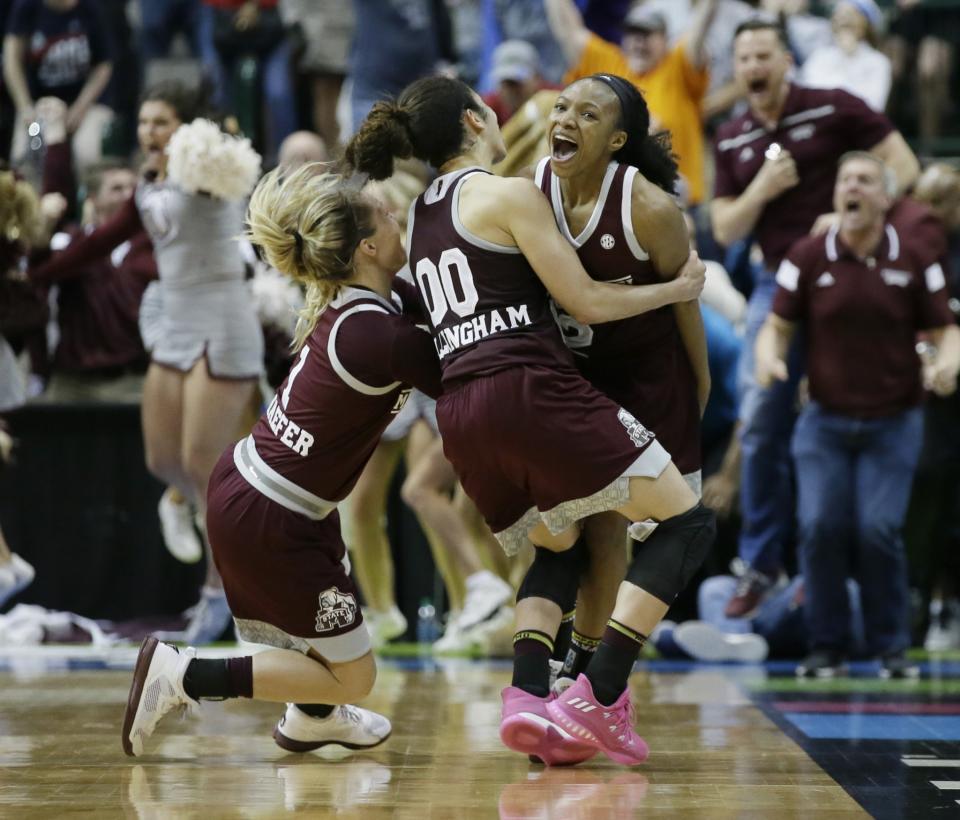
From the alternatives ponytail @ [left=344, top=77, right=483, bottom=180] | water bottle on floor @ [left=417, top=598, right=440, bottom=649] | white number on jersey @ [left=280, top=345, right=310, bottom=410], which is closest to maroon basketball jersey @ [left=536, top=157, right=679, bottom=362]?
ponytail @ [left=344, top=77, right=483, bottom=180]

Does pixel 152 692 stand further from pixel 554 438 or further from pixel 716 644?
pixel 716 644

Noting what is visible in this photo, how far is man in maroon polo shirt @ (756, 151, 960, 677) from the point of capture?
22.0ft

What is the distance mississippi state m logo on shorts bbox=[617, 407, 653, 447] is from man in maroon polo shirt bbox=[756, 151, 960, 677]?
2729mm

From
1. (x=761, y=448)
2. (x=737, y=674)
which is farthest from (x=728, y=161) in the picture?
(x=737, y=674)

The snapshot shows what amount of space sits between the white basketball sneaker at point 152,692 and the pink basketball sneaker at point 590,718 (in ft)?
3.28

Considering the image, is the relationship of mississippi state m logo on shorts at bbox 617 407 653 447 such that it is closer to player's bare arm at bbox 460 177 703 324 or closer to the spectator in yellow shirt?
player's bare arm at bbox 460 177 703 324

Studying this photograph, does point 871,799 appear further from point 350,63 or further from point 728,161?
point 350,63

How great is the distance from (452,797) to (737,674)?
9.98 feet

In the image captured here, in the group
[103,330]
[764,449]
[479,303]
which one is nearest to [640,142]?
[479,303]

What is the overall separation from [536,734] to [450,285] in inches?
46.2

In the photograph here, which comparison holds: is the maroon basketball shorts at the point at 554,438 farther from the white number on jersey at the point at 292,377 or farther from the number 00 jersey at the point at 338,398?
the white number on jersey at the point at 292,377

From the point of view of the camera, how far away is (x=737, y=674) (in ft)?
21.5

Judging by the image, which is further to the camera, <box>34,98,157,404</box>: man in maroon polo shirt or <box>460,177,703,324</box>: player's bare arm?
<box>34,98,157,404</box>: man in maroon polo shirt

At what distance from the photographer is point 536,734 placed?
4.01 meters
